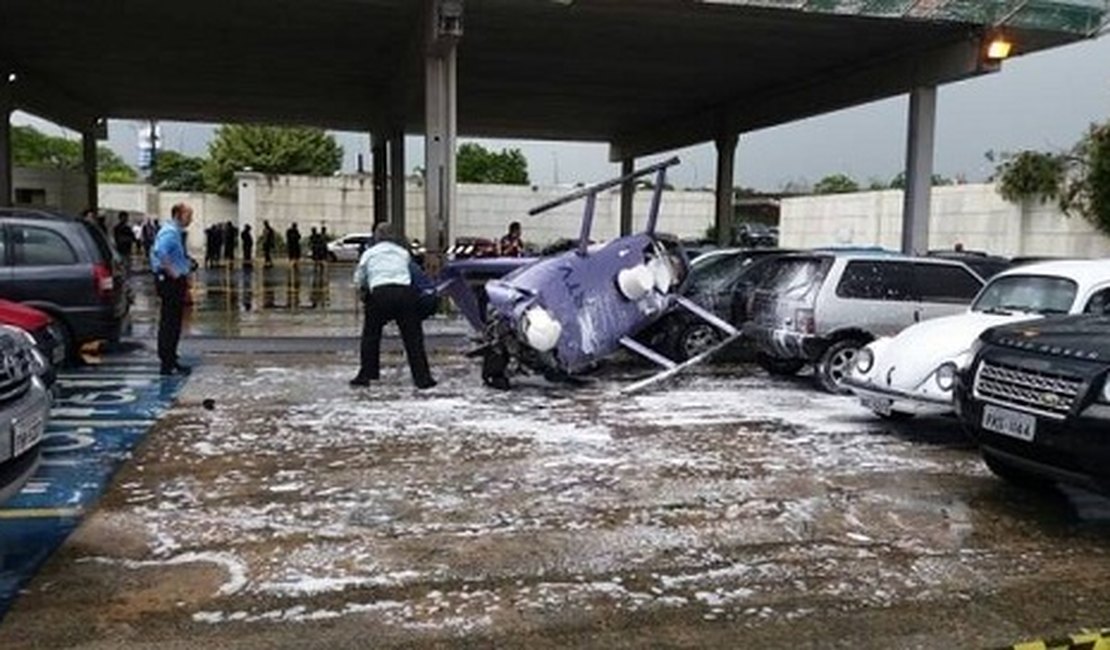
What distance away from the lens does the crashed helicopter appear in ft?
33.2

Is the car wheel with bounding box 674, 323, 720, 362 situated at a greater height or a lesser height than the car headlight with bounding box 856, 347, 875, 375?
lesser

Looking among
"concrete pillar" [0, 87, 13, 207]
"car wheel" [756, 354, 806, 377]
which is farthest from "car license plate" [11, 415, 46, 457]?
"concrete pillar" [0, 87, 13, 207]

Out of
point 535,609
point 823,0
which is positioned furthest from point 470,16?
point 535,609

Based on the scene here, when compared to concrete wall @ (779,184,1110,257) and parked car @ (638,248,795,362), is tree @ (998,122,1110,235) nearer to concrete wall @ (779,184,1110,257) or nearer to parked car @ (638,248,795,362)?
concrete wall @ (779,184,1110,257)

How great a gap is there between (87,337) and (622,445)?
20.6 ft

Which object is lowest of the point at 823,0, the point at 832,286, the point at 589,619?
the point at 589,619

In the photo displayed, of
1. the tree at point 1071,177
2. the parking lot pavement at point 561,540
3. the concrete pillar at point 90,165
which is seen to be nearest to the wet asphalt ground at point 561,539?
the parking lot pavement at point 561,540

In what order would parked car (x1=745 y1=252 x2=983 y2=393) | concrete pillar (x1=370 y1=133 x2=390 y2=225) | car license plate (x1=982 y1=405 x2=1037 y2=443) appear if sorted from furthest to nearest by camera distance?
1. concrete pillar (x1=370 y1=133 x2=390 y2=225)
2. parked car (x1=745 y1=252 x2=983 y2=393)
3. car license plate (x1=982 y1=405 x2=1037 y2=443)

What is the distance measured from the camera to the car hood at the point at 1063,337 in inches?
217

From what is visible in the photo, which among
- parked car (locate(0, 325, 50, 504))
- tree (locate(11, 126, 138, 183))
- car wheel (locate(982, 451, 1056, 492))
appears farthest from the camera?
tree (locate(11, 126, 138, 183))

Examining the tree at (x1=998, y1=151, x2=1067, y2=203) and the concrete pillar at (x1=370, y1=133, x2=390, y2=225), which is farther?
the concrete pillar at (x1=370, y1=133, x2=390, y2=225)

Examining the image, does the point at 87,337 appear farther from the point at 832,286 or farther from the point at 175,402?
the point at 832,286

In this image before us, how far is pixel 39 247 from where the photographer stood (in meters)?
10.7

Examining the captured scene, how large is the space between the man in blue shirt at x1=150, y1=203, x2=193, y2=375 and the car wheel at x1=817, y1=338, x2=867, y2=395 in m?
6.62
